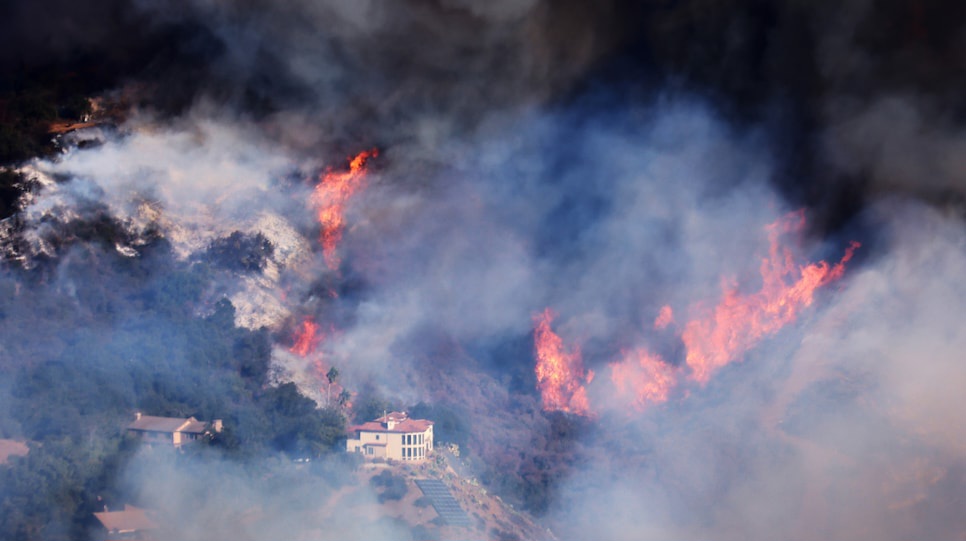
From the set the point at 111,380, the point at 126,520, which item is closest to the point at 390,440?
the point at 126,520

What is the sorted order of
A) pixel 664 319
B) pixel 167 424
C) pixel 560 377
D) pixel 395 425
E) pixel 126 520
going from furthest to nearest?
pixel 664 319 → pixel 560 377 → pixel 395 425 → pixel 167 424 → pixel 126 520

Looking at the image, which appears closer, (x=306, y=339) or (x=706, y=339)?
(x=706, y=339)

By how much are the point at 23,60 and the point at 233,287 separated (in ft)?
54.2

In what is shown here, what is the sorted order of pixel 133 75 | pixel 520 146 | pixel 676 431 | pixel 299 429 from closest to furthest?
pixel 299 429 < pixel 676 431 < pixel 520 146 < pixel 133 75

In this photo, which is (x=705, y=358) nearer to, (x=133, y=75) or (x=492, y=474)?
(x=492, y=474)

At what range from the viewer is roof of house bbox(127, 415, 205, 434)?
4698 centimetres

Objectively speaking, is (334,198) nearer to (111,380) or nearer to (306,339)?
(306,339)

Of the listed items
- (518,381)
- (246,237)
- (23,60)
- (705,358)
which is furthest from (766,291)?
(23,60)

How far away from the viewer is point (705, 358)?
5141 centimetres

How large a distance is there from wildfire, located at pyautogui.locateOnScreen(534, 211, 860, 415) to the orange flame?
8.35m

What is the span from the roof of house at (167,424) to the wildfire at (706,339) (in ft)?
40.4

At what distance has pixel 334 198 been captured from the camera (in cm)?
5372

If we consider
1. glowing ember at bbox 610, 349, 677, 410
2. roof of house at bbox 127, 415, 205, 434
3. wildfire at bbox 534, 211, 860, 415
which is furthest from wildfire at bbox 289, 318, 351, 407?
glowing ember at bbox 610, 349, 677, 410

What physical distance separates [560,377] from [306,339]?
9284 mm
